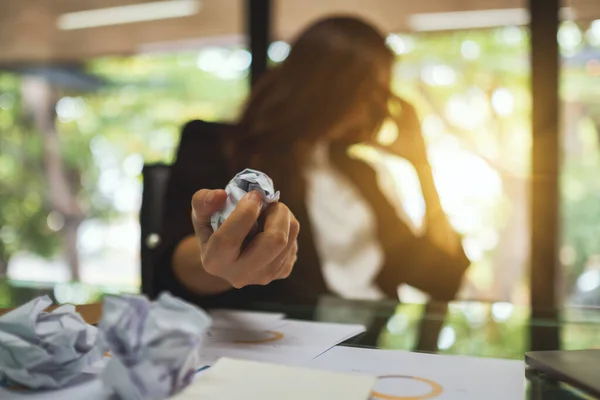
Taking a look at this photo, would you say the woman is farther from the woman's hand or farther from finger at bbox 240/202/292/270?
finger at bbox 240/202/292/270

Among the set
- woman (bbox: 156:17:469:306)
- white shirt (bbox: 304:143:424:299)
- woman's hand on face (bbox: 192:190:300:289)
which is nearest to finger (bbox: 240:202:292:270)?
woman's hand on face (bbox: 192:190:300:289)

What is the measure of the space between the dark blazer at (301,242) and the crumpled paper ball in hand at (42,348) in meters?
0.43

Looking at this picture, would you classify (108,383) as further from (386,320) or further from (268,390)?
(386,320)

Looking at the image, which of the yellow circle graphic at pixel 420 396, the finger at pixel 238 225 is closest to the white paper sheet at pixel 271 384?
the yellow circle graphic at pixel 420 396

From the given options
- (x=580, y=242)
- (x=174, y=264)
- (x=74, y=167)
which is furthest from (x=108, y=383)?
(x=74, y=167)

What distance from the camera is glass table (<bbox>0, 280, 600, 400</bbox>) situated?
554mm

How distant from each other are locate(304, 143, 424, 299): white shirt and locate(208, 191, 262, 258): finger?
885mm

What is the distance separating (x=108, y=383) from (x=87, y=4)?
340 cm


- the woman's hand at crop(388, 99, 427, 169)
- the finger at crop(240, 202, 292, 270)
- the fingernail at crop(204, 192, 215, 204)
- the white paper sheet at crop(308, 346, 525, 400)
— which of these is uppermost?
the woman's hand at crop(388, 99, 427, 169)

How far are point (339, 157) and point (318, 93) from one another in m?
0.22

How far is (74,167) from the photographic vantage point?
3.64m

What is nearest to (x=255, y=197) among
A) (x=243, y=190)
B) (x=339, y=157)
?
(x=243, y=190)

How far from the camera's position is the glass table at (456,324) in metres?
0.55

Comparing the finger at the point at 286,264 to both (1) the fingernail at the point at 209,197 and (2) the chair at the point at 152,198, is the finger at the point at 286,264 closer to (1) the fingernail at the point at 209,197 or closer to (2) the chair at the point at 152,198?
(1) the fingernail at the point at 209,197
